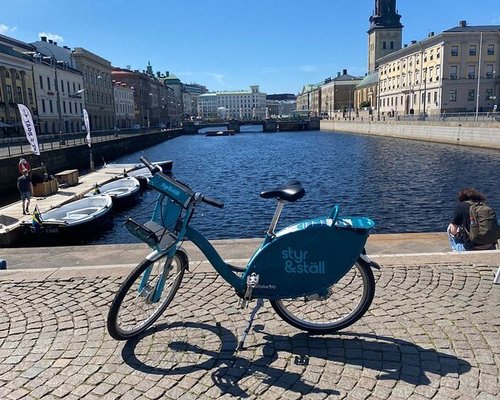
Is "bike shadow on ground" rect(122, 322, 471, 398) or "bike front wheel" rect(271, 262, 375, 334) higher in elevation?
"bike front wheel" rect(271, 262, 375, 334)

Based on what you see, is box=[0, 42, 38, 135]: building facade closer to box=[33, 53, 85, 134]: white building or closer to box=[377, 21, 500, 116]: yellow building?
box=[33, 53, 85, 134]: white building

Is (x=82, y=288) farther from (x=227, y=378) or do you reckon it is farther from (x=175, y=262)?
(x=227, y=378)

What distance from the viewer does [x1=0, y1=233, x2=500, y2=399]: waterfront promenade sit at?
363 centimetres

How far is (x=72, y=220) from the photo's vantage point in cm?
1666

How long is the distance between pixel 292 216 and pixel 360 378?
15.7 m

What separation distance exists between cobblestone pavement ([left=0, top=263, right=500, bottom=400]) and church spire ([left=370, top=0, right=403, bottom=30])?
5824 inches

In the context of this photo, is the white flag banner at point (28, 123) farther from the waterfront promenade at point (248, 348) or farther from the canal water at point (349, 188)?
the waterfront promenade at point (248, 348)

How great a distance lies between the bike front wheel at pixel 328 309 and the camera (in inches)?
177

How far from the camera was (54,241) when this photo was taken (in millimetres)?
16062

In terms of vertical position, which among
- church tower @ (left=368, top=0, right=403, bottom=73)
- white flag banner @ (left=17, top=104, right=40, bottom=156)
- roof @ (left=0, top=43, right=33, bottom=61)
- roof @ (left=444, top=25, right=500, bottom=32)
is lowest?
white flag banner @ (left=17, top=104, right=40, bottom=156)

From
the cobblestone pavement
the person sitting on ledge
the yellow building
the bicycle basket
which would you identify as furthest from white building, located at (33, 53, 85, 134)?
the yellow building

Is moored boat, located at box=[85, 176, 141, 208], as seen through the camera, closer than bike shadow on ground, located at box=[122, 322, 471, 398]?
No

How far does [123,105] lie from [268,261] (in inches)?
4527

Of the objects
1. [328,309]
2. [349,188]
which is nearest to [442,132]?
[349,188]
